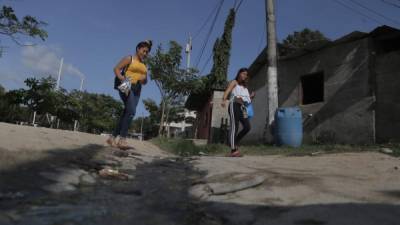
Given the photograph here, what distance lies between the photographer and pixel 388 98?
7293mm

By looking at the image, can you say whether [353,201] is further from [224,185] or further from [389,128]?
[389,128]

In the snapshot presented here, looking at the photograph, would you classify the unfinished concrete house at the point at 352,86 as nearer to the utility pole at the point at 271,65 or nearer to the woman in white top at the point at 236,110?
the utility pole at the point at 271,65

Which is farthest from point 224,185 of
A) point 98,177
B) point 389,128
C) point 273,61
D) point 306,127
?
point 306,127

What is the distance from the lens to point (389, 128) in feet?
23.6

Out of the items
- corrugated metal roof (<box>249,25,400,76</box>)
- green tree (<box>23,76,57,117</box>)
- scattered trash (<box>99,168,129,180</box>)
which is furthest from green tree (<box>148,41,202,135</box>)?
scattered trash (<box>99,168,129,180</box>)

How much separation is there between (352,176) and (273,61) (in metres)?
5.82

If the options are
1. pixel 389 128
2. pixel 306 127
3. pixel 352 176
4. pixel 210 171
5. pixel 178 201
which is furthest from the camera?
pixel 306 127

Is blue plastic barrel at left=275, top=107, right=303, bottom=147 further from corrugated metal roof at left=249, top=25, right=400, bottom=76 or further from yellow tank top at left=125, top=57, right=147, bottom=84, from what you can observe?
yellow tank top at left=125, top=57, right=147, bottom=84

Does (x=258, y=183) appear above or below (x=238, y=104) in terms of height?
below

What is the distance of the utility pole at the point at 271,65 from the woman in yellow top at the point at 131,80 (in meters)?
3.90

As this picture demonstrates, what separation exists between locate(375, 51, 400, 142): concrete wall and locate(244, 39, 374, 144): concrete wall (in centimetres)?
18

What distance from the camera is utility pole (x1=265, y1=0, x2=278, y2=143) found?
8383 mm

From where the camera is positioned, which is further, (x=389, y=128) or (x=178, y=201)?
(x=389, y=128)

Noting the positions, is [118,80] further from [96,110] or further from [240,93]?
[96,110]
